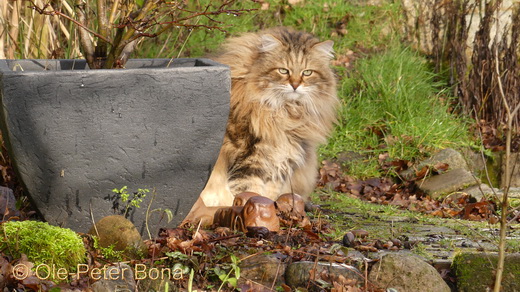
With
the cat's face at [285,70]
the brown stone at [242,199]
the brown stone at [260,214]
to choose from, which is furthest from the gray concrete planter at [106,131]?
the cat's face at [285,70]

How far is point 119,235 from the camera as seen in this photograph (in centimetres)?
286

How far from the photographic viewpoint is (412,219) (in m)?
4.04

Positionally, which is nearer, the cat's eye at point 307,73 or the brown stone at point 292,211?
the brown stone at point 292,211

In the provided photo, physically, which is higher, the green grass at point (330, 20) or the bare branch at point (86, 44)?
the bare branch at point (86, 44)

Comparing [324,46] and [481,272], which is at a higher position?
[324,46]

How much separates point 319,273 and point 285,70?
5.44 ft

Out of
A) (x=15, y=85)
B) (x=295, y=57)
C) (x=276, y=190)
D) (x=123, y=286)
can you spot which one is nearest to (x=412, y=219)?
(x=276, y=190)

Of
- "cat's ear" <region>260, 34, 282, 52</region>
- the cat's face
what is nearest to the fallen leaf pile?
the cat's face

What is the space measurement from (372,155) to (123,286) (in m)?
3.81

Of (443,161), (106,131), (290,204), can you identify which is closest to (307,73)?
(290,204)

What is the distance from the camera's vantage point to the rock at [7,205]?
3.26m

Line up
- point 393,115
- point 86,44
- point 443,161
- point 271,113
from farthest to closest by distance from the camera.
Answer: point 393,115 → point 443,161 → point 271,113 → point 86,44

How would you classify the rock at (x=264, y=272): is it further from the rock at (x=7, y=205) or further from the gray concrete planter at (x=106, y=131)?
the rock at (x=7, y=205)

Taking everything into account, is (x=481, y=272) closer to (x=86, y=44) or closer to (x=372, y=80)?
(x=86, y=44)
